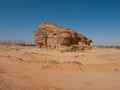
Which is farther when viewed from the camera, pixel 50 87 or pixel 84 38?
pixel 84 38

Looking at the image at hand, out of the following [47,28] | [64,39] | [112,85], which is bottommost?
[112,85]

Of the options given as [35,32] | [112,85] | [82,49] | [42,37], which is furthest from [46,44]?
[112,85]

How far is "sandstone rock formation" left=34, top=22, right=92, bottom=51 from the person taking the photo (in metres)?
35.2

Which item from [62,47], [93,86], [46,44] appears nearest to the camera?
[93,86]

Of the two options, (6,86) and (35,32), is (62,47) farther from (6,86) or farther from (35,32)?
(6,86)

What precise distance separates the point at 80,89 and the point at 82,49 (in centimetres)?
3045

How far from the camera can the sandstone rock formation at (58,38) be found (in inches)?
1387

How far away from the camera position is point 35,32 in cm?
4169

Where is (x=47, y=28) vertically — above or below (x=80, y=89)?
above

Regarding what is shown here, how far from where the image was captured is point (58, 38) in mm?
35906

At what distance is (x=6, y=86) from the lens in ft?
19.8

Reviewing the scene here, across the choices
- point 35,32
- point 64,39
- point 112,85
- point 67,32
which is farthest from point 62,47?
point 112,85

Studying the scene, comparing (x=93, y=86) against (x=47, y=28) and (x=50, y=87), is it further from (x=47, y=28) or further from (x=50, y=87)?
(x=47, y=28)

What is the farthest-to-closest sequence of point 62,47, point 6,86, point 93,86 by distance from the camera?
point 62,47
point 93,86
point 6,86
